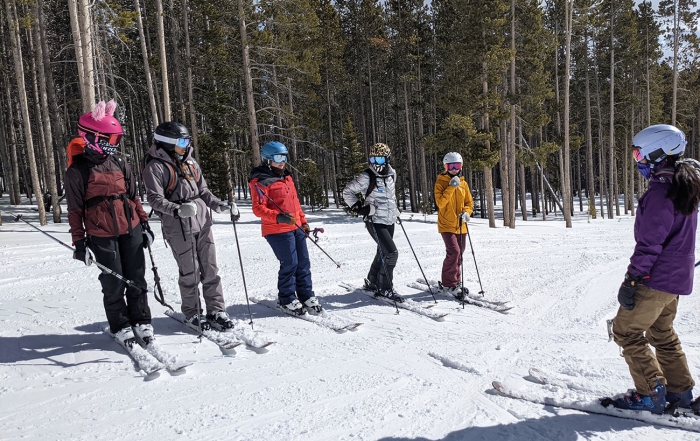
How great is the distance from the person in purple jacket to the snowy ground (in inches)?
13.4

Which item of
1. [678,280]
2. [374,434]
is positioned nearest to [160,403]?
[374,434]

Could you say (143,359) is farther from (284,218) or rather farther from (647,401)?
(647,401)

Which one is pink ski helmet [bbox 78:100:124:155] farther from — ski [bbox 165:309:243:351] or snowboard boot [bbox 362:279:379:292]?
snowboard boot [bbox 362:279:379:292]

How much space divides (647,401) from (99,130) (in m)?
5.07

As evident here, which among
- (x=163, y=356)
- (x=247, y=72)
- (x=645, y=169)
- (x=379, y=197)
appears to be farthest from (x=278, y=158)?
(x=247, y=72)

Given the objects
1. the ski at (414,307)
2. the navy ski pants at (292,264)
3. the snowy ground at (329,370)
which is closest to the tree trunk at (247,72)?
the snowy ground at (329,370)

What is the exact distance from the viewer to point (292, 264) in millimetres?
5531

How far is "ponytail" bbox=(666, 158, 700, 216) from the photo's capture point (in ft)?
9.23

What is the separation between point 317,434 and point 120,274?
2.56 meters

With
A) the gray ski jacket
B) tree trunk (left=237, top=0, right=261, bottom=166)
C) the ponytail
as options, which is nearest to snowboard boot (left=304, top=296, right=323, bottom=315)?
the gray ski jacket

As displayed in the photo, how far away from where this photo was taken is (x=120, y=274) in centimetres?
423

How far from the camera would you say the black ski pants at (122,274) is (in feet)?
13.7

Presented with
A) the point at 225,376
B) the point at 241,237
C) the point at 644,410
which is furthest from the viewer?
the point at 241,237

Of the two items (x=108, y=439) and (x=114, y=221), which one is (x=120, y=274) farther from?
(x=108, y=439)
